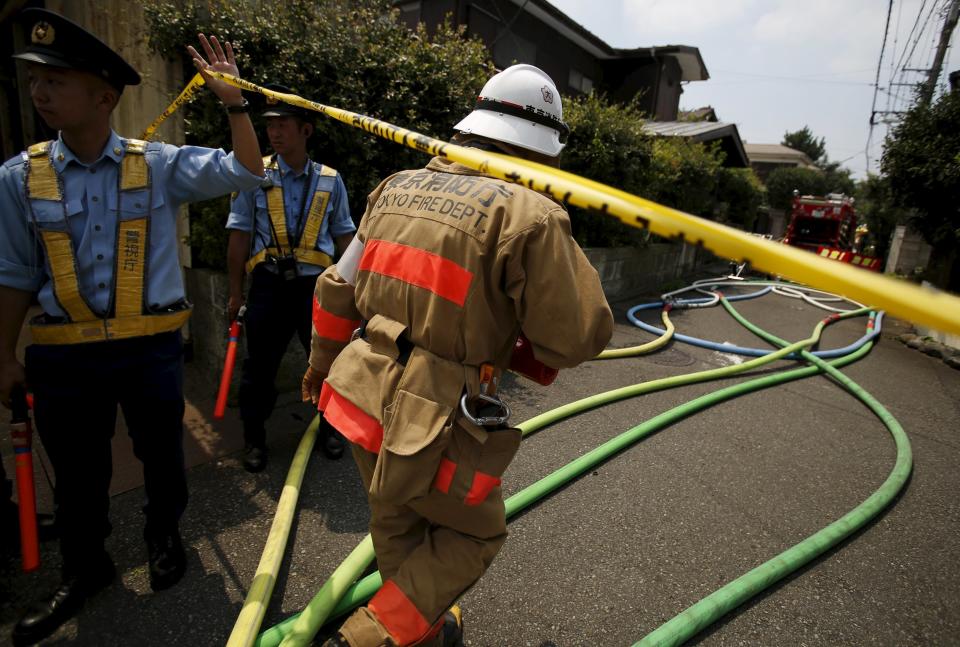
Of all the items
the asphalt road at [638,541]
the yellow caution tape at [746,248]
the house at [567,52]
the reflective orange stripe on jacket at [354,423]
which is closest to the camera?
the yellow caution tape at [746,248]

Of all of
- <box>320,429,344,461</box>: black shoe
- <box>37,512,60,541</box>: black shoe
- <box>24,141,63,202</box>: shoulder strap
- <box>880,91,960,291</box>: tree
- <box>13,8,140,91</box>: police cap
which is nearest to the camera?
<box>13,8,140,91</box>: police cap

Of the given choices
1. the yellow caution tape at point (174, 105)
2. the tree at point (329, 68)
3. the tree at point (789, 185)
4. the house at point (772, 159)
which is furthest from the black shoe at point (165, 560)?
the house at point (772, 159)

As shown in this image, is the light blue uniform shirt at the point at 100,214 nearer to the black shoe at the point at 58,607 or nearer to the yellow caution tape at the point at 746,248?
the black shoe at the point at 58,607

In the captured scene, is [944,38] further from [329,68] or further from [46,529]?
[46,529]

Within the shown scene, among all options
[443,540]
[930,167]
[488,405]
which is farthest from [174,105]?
[930,167]

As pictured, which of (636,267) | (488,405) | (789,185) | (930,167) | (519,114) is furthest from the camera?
(789,185)

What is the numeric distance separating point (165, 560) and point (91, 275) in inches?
50.4

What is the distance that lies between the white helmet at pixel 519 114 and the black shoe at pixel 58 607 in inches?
94.0

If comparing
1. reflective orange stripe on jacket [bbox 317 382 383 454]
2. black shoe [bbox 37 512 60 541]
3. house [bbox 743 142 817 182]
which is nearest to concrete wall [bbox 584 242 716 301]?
reflective orange stripe on jacket [bbox 317 382 383 454]

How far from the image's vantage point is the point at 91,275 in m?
1.93

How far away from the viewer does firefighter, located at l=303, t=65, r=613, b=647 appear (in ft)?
4.86

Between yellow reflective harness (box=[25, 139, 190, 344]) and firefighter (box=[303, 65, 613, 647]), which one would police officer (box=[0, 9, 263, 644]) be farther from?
firefighter (box=[303, 65, 613, 647])

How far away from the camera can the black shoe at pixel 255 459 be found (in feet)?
10.1

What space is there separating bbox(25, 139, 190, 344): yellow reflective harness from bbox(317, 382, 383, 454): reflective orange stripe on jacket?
3.04 feet
